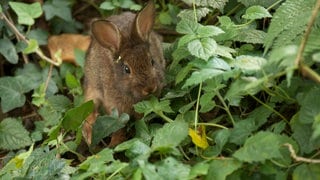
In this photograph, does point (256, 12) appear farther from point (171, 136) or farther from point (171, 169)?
point (171, 169)

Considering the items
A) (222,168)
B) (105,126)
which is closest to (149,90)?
(105,126)

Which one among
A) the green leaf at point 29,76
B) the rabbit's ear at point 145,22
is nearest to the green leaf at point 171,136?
the rabbit's ear at point 145,22

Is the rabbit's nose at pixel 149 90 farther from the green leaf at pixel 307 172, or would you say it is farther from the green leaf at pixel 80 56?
the green leaf at pixel 307 172

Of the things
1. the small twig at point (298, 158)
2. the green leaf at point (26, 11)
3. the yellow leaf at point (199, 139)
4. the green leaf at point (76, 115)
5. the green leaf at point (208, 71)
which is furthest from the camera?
the green leaf at point (26, 11)

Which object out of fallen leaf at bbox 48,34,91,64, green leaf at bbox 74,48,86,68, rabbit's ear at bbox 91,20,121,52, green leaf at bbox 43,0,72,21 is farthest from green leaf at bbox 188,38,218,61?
green leaf at bbox 43,0,72,21

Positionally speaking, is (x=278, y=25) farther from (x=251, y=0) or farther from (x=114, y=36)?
(x=114, y=36)

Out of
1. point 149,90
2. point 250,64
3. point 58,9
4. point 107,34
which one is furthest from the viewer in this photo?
point 58,9
